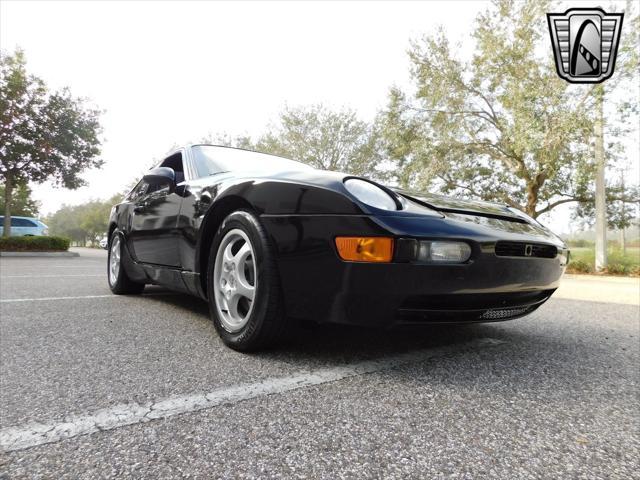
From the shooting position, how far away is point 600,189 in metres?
12.7

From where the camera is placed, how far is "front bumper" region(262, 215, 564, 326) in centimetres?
157

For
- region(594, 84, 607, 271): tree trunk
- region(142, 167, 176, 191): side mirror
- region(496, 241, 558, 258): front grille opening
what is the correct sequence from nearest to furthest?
region(496, 241, 558, 258): front grille opening
region(142, 167, 176, 191): side mirror
region(594, 84, 607, 271): tree trunk

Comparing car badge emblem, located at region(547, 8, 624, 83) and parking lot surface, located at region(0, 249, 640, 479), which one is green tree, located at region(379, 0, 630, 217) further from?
parking lot surface, located at region(0, 249, 640, 479)

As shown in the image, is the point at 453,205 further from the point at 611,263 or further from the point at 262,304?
the point at 611,263

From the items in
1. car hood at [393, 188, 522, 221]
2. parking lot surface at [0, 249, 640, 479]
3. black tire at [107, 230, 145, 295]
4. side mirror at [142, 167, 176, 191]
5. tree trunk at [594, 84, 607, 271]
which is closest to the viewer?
parking lot surface at [0, 249, 640, 479]

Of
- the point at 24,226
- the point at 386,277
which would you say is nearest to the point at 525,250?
the point at 386,277

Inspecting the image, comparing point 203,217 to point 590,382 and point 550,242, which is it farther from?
point 590,382

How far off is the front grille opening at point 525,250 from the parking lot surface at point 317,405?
513 millimetres

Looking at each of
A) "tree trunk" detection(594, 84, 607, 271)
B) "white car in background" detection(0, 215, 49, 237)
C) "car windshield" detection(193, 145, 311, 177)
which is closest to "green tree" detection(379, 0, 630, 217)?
"tree trunk" detection(594, 84, 607, 271)

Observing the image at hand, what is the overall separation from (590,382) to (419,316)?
782 millimetres

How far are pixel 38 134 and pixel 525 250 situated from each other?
1863 centimetres

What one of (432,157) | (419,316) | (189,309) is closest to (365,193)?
(419,316)

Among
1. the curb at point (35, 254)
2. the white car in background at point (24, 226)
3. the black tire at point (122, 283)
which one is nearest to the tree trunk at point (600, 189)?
the black tire at point (122, 283)

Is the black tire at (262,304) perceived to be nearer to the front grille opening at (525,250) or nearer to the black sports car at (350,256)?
the black sports car at (350,256)
